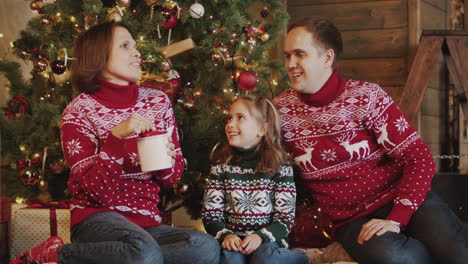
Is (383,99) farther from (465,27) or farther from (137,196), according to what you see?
(465,27)

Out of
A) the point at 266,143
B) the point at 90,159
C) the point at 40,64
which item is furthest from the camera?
Answer: the point at 40,64

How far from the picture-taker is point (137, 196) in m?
1.92

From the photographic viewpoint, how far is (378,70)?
378cm

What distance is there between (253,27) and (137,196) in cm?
114

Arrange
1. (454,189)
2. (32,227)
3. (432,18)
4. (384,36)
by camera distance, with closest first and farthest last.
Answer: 1. (32,227)
2. (454,189)
3. (384,36)
4. (432,18)

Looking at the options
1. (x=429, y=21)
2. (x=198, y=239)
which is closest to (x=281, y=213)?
(x=198, y=239)

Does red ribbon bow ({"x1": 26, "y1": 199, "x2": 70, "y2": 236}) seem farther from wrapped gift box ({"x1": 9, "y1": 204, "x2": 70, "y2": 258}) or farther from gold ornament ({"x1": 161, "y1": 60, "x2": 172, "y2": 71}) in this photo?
gold ornament ({"x1": 161, "y1": 60, "x2": 172, "y2": 71})

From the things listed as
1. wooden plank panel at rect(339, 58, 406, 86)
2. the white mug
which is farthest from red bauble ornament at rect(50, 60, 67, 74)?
wooden plank panel at rect(339, 58, 406, 86)

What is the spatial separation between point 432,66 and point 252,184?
4.76 feet

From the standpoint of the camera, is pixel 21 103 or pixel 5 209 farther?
pixel 21 103

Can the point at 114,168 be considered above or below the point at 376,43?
below

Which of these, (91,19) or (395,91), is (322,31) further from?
(395,91)

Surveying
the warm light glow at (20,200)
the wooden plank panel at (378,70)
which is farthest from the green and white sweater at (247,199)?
the wooden plank panel at (378,70)

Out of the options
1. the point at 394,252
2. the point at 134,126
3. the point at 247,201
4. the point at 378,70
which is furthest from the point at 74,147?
the point at 378,70
